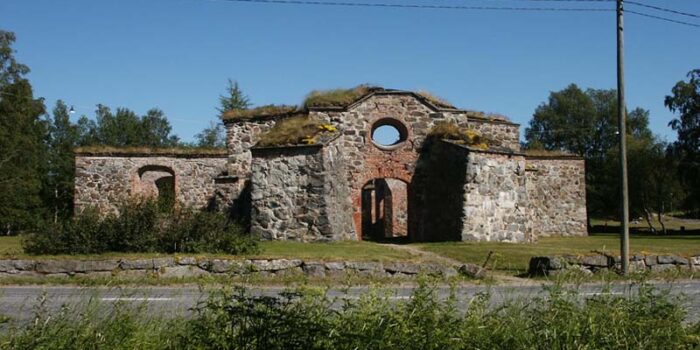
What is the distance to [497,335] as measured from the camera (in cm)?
580

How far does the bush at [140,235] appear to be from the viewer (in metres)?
15.1

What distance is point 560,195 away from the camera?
3331cm

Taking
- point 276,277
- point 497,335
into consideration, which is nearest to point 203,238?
point 276,277

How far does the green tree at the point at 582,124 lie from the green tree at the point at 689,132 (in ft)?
63.5

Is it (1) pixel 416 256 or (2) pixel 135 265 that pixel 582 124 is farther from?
(2) pixel 135 265

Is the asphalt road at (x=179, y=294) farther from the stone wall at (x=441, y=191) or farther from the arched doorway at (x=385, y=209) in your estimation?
the arched doorway at (x=385, y=209)

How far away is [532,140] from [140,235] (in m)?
71.0

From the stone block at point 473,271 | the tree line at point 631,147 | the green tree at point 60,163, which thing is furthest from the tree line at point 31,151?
the tree line at point 631,147

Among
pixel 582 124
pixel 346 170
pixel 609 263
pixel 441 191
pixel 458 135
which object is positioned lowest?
pixel 609 263

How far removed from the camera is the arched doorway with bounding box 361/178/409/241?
3167cm

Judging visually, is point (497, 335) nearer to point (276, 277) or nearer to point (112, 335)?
point (112, 335)

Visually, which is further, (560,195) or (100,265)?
(560,195)

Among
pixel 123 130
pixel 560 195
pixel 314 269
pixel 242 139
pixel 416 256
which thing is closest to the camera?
pixel 314 269

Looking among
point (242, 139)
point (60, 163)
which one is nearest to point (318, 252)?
point (242, 139)
